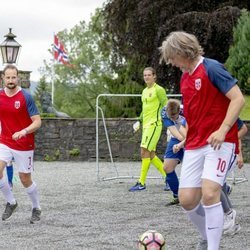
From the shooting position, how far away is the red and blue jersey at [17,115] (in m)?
8.14

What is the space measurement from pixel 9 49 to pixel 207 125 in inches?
568

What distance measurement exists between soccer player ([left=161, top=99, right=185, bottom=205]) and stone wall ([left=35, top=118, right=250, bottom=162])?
1016cm

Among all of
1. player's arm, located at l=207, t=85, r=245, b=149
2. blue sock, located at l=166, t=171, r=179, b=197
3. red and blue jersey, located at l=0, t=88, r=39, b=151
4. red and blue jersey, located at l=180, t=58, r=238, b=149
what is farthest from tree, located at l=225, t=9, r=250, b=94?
player's arm, located at l=207, t=85, r=245, b=149

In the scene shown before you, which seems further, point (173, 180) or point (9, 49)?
point (9, 49)

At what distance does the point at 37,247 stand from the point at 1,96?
2.17 meters

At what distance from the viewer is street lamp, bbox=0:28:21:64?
19453 mm

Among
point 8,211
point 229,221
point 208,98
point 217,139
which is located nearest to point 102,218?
point 8,211

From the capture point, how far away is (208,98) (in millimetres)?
5637

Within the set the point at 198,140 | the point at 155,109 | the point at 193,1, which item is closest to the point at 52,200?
the point at 155,109

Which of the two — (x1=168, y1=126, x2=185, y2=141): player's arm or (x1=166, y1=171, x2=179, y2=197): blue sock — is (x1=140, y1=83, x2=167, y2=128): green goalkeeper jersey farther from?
(x1=168, y1=126, x2=185, y2=141): player's arm

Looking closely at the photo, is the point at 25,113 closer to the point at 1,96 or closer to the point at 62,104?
the point at 1,96

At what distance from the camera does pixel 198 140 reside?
225 inches

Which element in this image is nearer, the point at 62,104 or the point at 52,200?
the point at 52,200

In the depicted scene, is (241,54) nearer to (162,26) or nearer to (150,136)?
(150,136)
